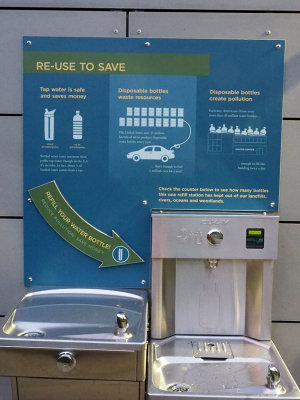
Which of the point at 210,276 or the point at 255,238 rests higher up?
the point at 255,238

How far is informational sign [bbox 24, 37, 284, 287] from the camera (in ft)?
6.13

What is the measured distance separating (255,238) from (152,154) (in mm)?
500

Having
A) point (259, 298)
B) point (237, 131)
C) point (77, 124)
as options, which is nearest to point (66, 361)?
point (259, 298)

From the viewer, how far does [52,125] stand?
6.24 feet

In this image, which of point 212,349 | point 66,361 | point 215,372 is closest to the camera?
point 66,361

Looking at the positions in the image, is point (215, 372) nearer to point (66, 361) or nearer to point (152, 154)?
point (66, 361)

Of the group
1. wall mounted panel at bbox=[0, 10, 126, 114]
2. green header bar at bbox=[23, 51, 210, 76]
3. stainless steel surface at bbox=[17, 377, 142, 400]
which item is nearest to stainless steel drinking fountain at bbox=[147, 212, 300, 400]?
stainless steel surface at bbox=[17, 377, 142, 400]

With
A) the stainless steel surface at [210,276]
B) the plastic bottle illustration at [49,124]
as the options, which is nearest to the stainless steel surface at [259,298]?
the stainless steel surface at [210,276]

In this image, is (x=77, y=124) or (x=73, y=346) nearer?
(x=73, y=346)

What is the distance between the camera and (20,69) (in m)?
1.90

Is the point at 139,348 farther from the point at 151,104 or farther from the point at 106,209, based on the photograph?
the point at 151,104

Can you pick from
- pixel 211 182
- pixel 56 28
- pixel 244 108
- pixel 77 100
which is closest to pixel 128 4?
pixel 56 28

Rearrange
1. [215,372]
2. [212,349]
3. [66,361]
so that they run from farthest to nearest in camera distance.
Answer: [212,349] → [215,372] → [66,361]

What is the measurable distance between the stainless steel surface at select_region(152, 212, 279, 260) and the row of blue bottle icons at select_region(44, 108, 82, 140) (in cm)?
43
